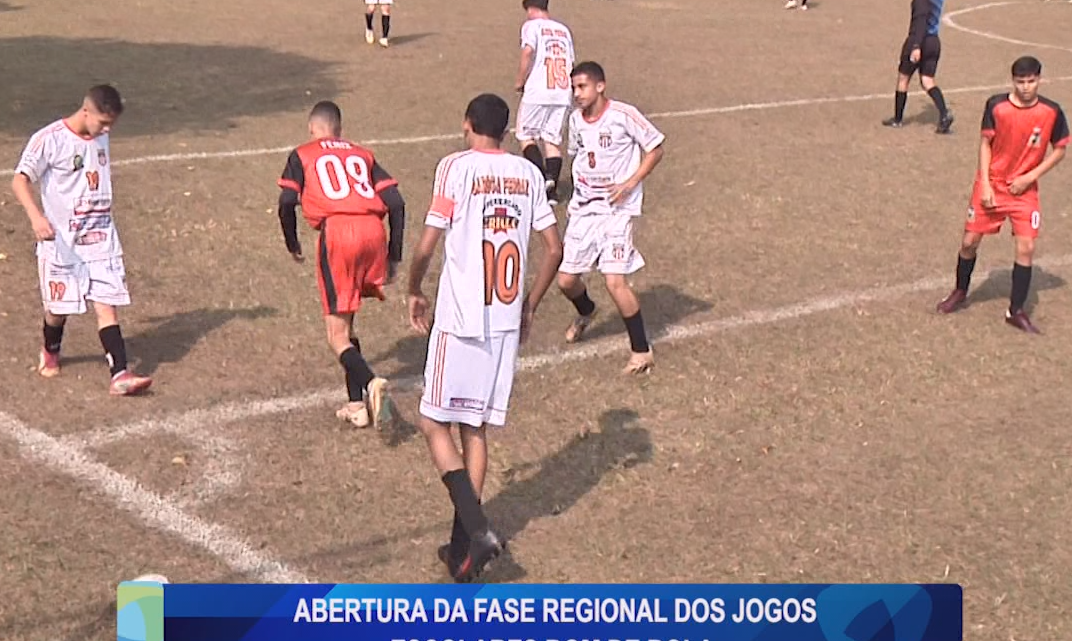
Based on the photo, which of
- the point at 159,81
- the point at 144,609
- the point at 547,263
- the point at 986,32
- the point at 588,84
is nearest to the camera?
the point at 144,609

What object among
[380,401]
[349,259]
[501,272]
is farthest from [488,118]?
[349,259]

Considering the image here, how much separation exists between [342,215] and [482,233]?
169 centimetres

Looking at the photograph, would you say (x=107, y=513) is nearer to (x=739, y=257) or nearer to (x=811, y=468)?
(x=811, y=468)

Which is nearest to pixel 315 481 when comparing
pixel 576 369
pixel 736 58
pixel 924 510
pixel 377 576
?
pixel 377 576

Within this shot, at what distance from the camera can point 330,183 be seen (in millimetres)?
7461

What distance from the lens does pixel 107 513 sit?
21.8ft

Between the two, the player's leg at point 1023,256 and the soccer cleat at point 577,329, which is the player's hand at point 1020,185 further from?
the soccer cleat at point 577,329

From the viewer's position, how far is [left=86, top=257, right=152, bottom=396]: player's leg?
8086 mm

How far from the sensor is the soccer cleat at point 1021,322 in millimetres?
9836

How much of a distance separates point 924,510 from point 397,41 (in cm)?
1853

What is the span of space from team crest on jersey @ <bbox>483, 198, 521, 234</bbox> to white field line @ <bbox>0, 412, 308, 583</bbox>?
1.78 meters

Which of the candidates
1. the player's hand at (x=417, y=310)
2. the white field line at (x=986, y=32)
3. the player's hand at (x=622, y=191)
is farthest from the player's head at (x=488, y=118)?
the white field line at (x=986, y=32)

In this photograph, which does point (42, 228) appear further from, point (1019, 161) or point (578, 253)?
point (1019, 161)

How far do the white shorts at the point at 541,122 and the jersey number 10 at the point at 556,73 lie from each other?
0.21m
